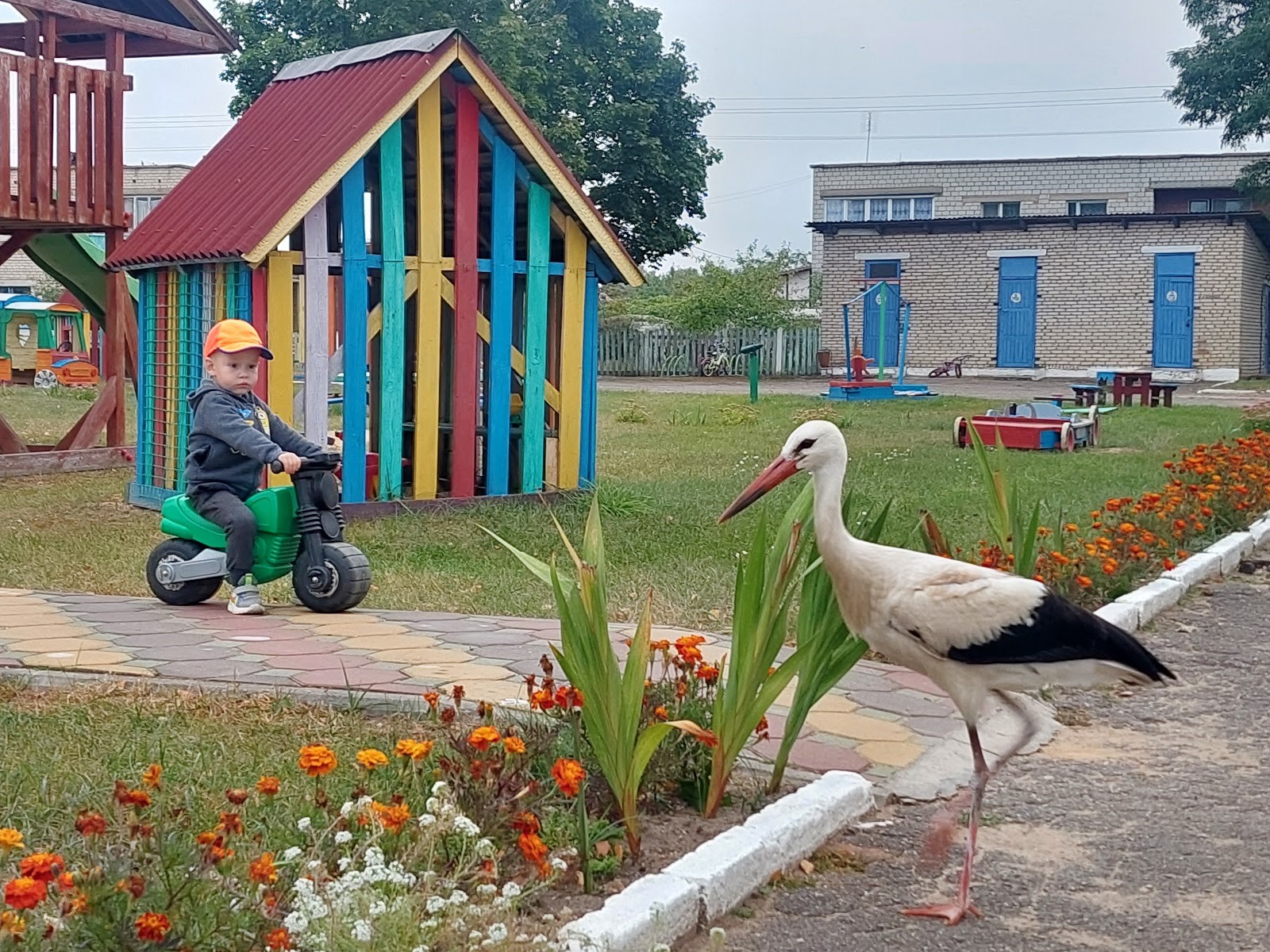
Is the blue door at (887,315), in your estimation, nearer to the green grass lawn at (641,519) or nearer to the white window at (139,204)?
the green grass lawn at (641,519)

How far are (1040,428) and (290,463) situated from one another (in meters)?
11.8

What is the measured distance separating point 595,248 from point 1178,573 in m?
5.27

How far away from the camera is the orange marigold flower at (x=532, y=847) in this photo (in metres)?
3.53

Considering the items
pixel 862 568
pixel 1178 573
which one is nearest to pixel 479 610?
pixel 862 568

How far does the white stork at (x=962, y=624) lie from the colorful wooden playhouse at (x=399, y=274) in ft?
20.9

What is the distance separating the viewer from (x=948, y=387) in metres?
34.9

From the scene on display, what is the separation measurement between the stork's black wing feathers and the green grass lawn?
1.81 metres

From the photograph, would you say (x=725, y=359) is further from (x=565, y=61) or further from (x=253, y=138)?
(x=253, y=138)

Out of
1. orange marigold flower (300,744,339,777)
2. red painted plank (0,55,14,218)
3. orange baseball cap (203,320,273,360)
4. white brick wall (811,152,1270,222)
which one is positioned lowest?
orange marigold flower (300,744,339,777)

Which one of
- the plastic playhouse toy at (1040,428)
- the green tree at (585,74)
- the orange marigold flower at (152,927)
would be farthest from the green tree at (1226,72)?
the orange marigold flower at (152,927)

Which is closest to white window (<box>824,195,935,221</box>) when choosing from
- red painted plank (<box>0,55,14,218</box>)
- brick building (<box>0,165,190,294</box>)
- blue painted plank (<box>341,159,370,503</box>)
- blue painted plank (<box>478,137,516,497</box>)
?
brick building (<box>0,165,190,294</box>)

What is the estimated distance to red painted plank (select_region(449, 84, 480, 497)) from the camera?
11133 mm

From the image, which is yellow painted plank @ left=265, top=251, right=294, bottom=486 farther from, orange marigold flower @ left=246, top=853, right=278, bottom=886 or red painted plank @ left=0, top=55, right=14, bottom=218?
orange marigold flower @ left=246, top=853, right=278, bottom=886

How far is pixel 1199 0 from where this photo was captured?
34.9m
